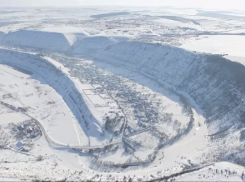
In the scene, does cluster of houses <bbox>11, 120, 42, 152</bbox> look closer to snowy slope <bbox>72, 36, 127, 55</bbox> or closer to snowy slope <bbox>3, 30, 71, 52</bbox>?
snowy slope <bbox>72, 36, 127, 55</bbox>

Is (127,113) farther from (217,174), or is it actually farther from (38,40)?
(38,40)

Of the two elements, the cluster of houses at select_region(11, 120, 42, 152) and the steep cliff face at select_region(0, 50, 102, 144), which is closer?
the cluster of houses at select_region(11, 120, 42, 152)

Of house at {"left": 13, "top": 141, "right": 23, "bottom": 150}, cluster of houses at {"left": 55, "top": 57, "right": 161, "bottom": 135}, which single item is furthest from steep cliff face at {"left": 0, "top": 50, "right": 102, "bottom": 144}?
house at {"left": 13, "top": 141, "right": 23, "bottom": 150}

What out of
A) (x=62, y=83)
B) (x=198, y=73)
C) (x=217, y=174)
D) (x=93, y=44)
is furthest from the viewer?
(x=93, y=44)

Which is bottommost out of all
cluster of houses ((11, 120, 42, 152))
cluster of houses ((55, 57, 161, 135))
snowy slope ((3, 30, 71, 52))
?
cluster of houses ((11, 120, 42, 152))

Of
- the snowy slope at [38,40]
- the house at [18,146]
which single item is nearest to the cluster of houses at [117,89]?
the house at [18,146]

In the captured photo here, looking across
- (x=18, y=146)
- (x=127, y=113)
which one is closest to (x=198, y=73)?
(x=127, y=113)
